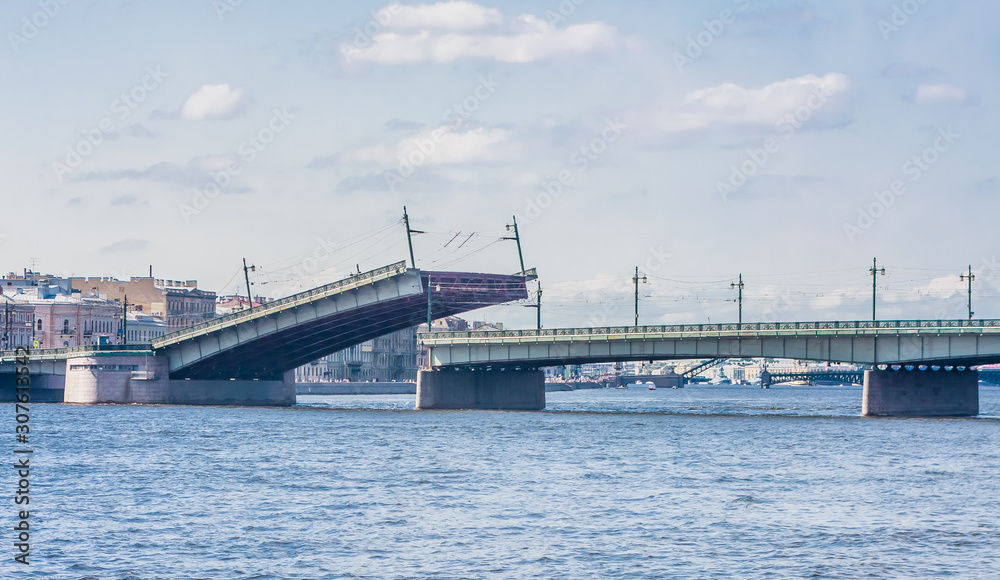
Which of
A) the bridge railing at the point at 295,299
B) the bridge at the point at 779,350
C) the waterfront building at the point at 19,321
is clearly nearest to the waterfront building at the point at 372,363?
the waterfront building at the point at 19,321

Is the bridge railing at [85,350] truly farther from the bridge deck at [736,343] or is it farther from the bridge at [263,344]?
the bridge deck at [736,343]

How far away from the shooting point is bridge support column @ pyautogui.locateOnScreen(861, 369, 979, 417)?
247 feet

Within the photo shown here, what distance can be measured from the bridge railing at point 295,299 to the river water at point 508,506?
16.6 m

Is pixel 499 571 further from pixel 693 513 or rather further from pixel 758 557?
pixel 693 513

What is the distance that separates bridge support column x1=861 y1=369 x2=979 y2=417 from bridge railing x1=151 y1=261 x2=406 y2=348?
24.5 m

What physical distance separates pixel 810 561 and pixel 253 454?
26503 millimetres

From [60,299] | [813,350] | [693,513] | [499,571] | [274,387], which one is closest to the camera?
[499,571]

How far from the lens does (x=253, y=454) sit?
48.2 meters

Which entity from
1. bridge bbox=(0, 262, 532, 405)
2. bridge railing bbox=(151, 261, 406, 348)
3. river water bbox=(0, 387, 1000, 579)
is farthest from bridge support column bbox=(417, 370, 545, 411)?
river water bbox=(0, 387, 1000, 579)

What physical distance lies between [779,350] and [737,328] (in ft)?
7.71

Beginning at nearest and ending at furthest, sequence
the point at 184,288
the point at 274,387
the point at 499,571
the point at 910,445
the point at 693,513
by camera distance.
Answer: the point at 499,571 → the point at 693,513 → the point at 910,445 → the point at 274,387 → the point at 184,288

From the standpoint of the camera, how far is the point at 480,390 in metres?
87.2

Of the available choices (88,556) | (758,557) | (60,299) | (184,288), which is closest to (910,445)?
(758,557)

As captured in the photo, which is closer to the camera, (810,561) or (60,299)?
(810,561)
